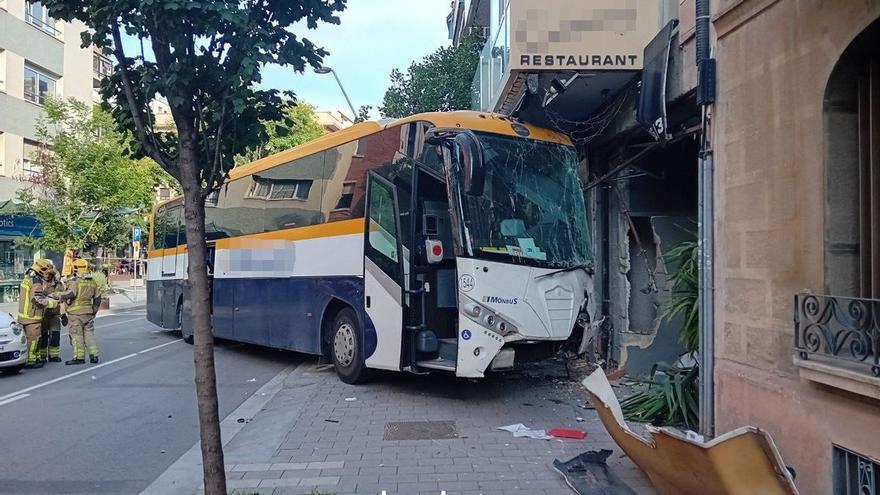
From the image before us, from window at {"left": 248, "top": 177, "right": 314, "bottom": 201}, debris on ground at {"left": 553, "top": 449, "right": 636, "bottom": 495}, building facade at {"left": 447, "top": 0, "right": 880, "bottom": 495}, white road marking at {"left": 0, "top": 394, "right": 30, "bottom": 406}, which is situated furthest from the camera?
window at {"left": 248, "top": 177, "right": 314, "bottom": 201}

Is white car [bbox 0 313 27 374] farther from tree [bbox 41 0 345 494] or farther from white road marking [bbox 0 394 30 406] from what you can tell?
tree [bbox 41 0 345 494]

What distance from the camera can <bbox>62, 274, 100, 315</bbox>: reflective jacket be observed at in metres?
11.3

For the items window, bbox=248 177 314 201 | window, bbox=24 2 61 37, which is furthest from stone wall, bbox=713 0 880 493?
window, bbox=24 2 61 37

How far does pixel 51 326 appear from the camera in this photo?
11.7 m

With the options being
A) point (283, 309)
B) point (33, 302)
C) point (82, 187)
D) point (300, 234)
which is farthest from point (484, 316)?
point (82, 187)

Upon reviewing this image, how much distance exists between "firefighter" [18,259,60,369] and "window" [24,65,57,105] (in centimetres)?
2011

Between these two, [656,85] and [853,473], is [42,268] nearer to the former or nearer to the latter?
[656,85]

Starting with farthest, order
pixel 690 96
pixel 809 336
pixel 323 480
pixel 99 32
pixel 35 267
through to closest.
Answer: pixel 35 267 → pixel 690 96 → pixel 323 480 → pixel 809 336 → pixel 99 32

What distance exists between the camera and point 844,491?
418 centimetres

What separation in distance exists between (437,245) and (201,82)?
4082 mm

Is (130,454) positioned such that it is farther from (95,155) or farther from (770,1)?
(95,155)

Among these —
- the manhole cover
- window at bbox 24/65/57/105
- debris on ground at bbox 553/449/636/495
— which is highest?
window at bbox 24/65/57/105

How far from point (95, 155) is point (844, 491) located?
22969 mm

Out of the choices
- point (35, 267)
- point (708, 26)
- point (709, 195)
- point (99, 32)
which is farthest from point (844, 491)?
point (35, 267)
